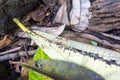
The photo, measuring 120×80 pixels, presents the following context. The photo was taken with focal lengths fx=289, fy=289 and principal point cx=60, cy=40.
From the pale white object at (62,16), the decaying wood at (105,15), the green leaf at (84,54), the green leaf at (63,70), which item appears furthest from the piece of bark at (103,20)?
the green leaf at (63,70)

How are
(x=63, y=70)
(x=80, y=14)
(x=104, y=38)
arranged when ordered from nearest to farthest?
(x=63, y=70)
(x=104, y=38)
(x=80, y=14)

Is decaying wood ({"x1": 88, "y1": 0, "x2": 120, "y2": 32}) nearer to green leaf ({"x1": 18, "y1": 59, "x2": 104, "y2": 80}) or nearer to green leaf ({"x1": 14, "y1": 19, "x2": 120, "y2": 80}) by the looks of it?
green leaf ({"x1": 14, "y1": 19, "x2": 120, "y2": 80})

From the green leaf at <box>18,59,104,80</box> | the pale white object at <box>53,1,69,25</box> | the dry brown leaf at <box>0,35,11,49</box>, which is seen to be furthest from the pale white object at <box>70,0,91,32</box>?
the green leaf at <box>18,59,104,80</box>

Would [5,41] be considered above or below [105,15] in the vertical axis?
below

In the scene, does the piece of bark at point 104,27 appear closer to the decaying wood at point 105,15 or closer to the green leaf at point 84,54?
the decaying wood at point 105,15

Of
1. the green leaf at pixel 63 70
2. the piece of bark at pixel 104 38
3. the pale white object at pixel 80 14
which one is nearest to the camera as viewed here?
the green leaf at pixel 63 70

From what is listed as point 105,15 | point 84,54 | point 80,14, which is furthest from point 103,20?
point 84,54

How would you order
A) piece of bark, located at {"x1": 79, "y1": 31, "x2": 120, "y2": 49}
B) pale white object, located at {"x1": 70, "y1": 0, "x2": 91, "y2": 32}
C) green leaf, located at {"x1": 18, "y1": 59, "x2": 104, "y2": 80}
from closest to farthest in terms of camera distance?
green leaf, located at {"x1": 18, "y1": 59, "x2": 104, "y2": 80} < piece of bark, located at {"x1": 79, "y1": 31, "x2": 120, "y2": 49} < pale white object, located at {"x1": 70, "y1": 0, "x2": 91, "y2": 32}

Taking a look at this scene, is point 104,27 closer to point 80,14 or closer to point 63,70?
point 80,14

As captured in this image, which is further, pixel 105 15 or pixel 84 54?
pixel 105 15

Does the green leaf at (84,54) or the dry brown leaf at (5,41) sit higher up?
the green leaf at (84,54)

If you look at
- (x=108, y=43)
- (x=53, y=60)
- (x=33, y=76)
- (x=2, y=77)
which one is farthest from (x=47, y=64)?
(x=2, y=77)

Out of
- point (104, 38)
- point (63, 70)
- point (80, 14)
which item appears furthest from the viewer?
point (80, 14)
